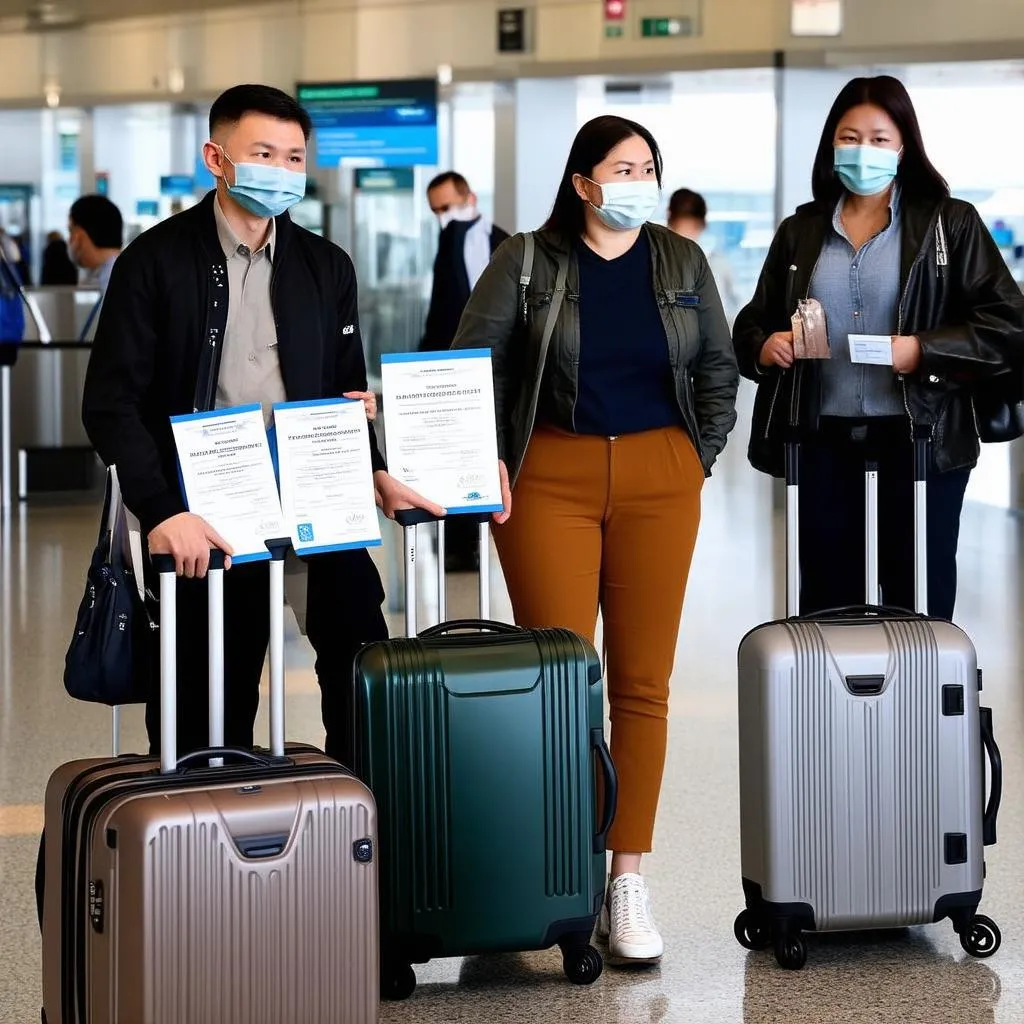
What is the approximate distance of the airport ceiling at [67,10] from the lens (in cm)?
1373

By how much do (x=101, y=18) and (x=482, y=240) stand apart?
663cm

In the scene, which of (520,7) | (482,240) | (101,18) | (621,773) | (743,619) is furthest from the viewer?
(101,18)

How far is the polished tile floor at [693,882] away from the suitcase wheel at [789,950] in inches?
1.1

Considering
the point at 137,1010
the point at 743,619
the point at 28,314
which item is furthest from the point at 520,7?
the point at 137,1010

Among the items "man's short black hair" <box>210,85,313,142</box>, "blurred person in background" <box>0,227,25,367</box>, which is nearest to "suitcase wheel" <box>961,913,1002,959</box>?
"man's short black hair" <box>210,85,313,142</box>

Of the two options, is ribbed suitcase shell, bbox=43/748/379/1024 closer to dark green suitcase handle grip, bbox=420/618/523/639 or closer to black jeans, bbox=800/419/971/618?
dark green suitcase handle grip, bbox=420/618/523/639

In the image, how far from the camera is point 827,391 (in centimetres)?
354

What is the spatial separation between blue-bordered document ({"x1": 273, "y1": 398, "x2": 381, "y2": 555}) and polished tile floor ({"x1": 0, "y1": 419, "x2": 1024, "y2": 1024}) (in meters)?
0.87

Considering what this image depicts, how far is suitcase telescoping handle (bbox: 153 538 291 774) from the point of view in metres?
2.69

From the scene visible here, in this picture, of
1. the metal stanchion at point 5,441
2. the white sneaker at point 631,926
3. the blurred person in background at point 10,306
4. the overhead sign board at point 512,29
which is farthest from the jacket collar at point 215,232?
the overhead sign board at point 512,29

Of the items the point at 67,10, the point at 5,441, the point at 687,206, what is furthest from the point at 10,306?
the point at 67,10

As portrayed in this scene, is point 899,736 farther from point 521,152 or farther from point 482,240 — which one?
point 521,152

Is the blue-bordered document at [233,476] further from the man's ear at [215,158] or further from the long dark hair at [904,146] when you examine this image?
→ the long dark hair at [904,146]

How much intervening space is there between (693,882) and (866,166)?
1.56 m
